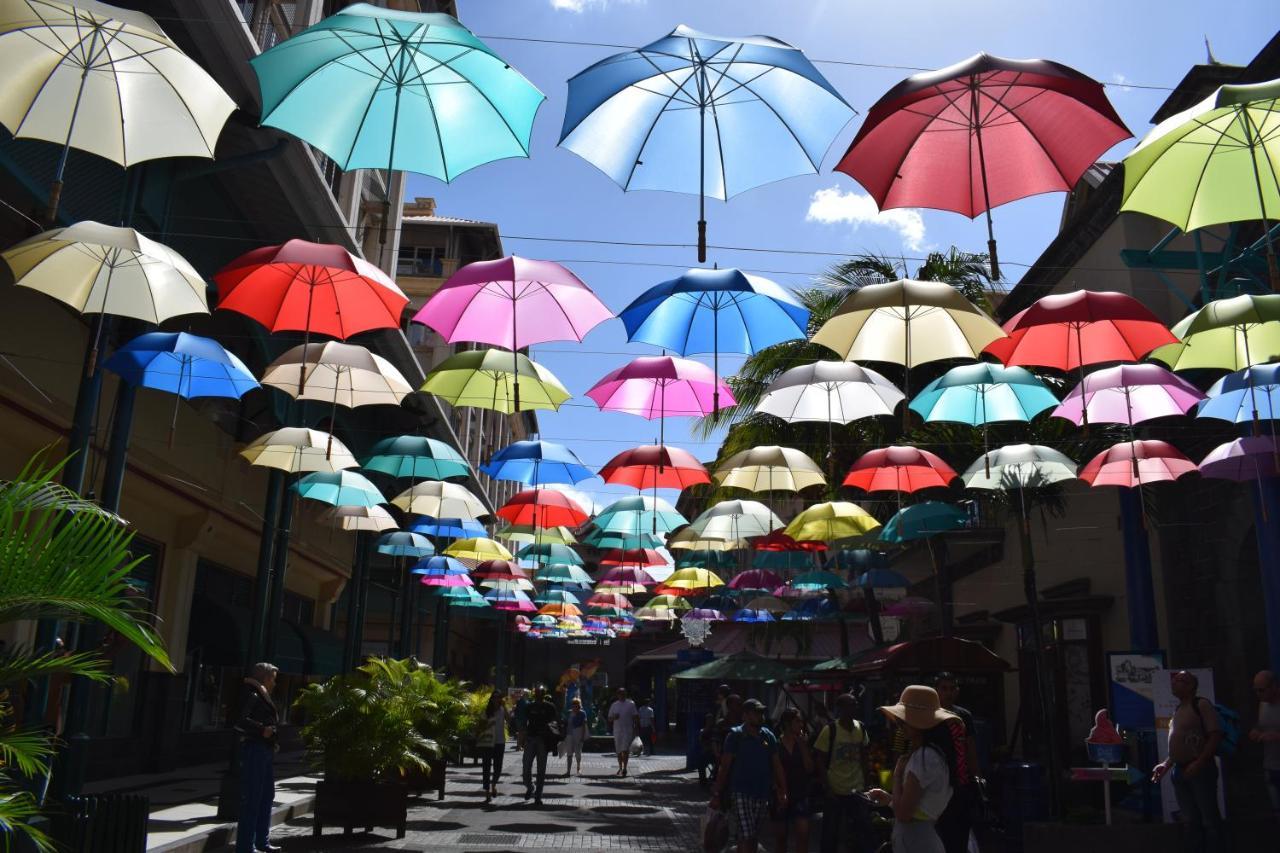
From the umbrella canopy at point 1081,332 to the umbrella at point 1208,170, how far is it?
228 cm

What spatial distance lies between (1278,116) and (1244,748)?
13.8 metres

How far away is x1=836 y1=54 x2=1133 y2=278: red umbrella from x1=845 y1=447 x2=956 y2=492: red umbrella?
785 centimetres

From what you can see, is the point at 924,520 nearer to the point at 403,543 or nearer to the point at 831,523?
the point at 831,523

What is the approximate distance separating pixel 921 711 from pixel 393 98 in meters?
7.22

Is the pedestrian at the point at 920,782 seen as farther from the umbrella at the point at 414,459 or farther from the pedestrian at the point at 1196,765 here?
the umbrella at the point at 414,459

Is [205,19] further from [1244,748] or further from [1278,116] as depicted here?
[1244,748]

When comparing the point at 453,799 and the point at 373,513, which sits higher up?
the point at 373,513

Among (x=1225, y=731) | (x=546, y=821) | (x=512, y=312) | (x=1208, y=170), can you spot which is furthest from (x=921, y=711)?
(x=546, y=821)

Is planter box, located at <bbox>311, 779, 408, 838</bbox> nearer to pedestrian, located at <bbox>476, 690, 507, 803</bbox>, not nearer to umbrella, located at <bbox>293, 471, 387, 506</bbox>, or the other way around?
pedestrian, located at <bbox>476, 690, 507, 803</bbox>

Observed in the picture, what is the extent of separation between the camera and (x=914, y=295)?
1142cm

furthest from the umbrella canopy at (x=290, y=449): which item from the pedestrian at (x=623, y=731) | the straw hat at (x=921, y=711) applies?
the pedestrian at (x=623, y=731)

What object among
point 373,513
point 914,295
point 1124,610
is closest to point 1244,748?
point 1124,610

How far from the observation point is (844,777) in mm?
11922

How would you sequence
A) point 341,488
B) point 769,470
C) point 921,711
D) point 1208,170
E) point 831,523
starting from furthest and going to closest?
point 831,523, point 341,488, point 769,470, point 1208,170, point 921,711
